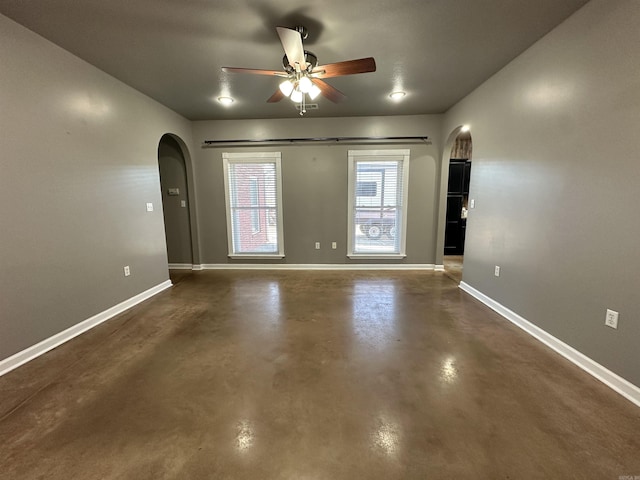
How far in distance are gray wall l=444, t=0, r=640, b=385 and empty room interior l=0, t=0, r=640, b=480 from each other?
0.02 metres

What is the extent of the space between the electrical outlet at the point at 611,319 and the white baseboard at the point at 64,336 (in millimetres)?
4516

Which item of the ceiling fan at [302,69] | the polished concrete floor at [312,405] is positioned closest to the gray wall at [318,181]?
the ceiling fan at [302,69]

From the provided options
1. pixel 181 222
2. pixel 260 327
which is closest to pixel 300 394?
pixel 260 327

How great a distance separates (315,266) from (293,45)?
3552 millimetres

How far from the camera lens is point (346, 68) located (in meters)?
2.15

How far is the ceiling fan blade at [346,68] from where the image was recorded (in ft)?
6.74

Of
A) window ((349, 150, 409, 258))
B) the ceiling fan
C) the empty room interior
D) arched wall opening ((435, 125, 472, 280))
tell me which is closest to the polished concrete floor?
the empty room interior

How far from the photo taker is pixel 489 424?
1.47 m

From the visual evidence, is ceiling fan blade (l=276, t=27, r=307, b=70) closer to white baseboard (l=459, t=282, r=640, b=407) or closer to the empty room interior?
the empty room interior

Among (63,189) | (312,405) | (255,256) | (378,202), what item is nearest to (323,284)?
(255,256)

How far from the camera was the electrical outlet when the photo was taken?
5.76ft

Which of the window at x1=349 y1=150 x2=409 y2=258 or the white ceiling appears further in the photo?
the window at x1=349 y1=150 x2=409 y2=258

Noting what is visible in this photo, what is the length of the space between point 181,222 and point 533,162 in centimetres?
532

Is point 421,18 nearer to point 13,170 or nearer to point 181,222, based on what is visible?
point 13,170
